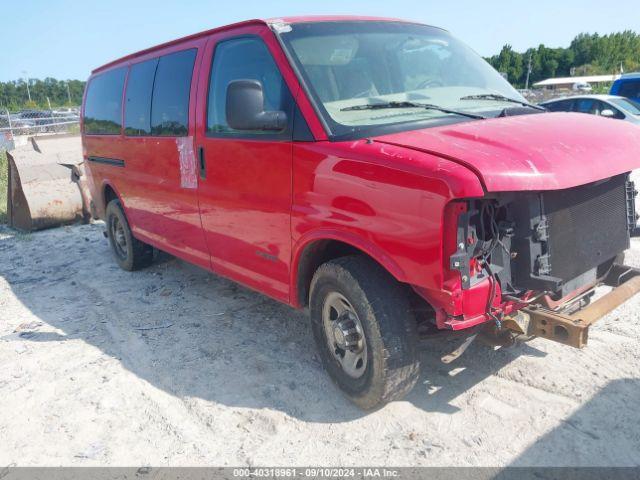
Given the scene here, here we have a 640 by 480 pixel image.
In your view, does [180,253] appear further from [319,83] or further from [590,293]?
[590,293]

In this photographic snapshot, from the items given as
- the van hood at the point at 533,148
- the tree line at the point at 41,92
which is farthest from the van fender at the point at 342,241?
the tree line at the point at 41,92

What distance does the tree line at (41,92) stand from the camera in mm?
80250

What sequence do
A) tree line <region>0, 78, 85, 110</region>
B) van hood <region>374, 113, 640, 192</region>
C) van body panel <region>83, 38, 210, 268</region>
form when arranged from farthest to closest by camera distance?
tree line <region>0, 78, 85, 110</region>, van body panel <region>83, 38, 210, 268</region>, van hood <region>374, 113, 640, 192</region>

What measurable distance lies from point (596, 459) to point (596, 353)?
1144 mm

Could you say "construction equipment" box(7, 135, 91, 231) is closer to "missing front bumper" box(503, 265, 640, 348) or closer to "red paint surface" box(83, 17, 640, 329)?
"red paint surface" box(83, 17, 640, 329)

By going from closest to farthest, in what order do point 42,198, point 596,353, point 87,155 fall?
1. point 596,353
2. point 87,155
3. point 42,198

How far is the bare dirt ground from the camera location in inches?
114

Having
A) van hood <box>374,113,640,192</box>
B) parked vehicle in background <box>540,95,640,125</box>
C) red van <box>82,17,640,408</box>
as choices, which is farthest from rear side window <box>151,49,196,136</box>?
parked vehicle in background <box>540,95,640,125</box>

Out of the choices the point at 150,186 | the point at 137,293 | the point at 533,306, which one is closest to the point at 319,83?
the point at 533,306

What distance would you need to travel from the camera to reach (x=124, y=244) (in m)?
6.41

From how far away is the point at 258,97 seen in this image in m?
3.10

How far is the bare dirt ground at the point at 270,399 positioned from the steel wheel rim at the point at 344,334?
0.91 feet

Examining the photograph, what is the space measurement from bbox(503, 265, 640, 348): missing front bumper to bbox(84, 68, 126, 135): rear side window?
4.47 meters

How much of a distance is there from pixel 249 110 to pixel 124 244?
393 cm
